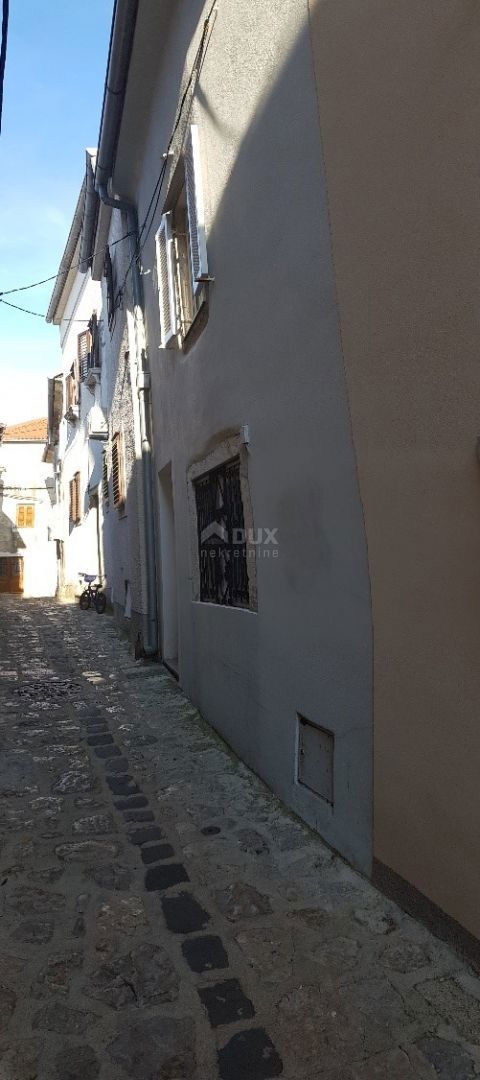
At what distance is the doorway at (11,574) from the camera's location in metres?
30.7

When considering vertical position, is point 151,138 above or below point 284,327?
above

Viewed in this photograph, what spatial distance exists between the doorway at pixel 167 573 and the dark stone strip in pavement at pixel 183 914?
4.96m

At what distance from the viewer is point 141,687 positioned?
23.8 feet

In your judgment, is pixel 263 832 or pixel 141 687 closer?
pixel 263 832

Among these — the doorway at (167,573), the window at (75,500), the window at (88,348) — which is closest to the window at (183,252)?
the doorway at (167,573)

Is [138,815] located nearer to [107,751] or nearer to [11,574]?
[107,751]

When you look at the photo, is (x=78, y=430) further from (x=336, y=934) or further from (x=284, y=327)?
(x=336, y=934)

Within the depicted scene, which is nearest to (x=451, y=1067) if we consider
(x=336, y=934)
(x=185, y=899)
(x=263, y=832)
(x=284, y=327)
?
(x=336, y=934)

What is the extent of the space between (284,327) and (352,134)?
3.17 feet

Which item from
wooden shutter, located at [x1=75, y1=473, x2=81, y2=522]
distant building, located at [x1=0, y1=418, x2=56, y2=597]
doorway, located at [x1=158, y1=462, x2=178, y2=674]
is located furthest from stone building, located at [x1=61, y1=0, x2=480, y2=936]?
distant building, located at [x1=0, y1=418, x2=56, y2=597]

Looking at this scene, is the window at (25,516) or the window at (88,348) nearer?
the window at (88,348)

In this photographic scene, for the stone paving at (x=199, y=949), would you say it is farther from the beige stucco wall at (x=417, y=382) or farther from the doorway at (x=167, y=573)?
the doorway at (x=167, y=573)

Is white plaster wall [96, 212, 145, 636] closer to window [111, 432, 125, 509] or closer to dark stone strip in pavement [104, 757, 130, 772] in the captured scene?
window [111, 432, 125, 509]

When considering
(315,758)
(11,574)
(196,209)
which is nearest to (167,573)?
(196,209)
